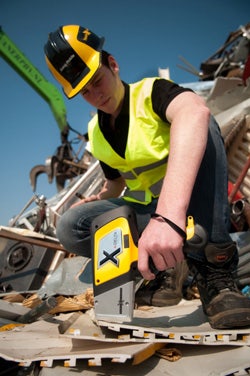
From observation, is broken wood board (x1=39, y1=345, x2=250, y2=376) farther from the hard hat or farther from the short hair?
the short hair

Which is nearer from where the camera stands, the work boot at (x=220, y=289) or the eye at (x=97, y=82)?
the work boot at (x=220, y=289)

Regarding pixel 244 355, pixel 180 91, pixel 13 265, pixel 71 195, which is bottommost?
pixel 71 195

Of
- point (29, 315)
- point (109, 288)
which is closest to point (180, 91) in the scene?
point (109, 288)

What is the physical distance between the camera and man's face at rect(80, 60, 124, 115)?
117 centimetres

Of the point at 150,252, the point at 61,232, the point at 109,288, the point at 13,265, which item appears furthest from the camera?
the point at 13,265

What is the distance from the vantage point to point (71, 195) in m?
3.43

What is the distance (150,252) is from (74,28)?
1.05m

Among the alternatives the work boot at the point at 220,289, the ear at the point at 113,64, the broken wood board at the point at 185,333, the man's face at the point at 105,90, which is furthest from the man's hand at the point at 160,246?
the ear at the point at 113,64

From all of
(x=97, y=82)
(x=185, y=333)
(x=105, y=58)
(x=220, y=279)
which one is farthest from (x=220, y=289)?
(x=105, y=58)

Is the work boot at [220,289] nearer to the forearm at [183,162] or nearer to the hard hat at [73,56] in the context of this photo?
the forearm at [183,162]

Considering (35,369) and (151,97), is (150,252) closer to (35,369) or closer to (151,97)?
(35,369)

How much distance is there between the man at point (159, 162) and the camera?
0.74 metres

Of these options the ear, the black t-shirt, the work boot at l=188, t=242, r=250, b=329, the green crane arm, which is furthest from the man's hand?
the green crane arm

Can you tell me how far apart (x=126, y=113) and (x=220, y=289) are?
0.81 metres
